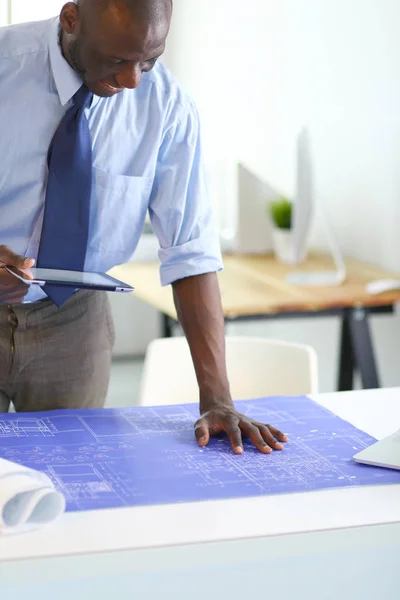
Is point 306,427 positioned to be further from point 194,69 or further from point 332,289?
point 194,69

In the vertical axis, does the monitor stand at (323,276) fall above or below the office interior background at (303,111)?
below

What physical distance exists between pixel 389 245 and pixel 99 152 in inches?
79.1

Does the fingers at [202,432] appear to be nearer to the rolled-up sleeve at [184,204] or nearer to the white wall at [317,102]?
the rolled-up sleeve at [184,204]

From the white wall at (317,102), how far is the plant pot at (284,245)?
0.28 m

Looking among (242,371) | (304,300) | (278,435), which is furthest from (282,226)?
(278,435)

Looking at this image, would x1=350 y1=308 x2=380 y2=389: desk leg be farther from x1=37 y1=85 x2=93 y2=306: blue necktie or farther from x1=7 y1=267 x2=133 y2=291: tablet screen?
x1=7 y1=267 x2=133 y2=291: tablet screen

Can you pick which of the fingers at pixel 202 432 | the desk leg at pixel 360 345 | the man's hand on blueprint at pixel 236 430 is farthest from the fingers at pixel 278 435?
the desk leg at pixel 360 345

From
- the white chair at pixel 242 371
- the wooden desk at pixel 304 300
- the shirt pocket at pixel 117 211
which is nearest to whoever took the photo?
the shirt pocket at pixel 117 211

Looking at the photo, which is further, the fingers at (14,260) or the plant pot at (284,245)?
the plant pot at (284,245)

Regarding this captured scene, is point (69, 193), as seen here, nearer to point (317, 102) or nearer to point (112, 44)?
point (112, 44)

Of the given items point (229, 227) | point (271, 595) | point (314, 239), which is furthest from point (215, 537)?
point (229, 227)

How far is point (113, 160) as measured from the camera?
6.12 ft

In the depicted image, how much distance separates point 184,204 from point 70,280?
0.38 metres

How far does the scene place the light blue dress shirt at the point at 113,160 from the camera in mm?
1766
